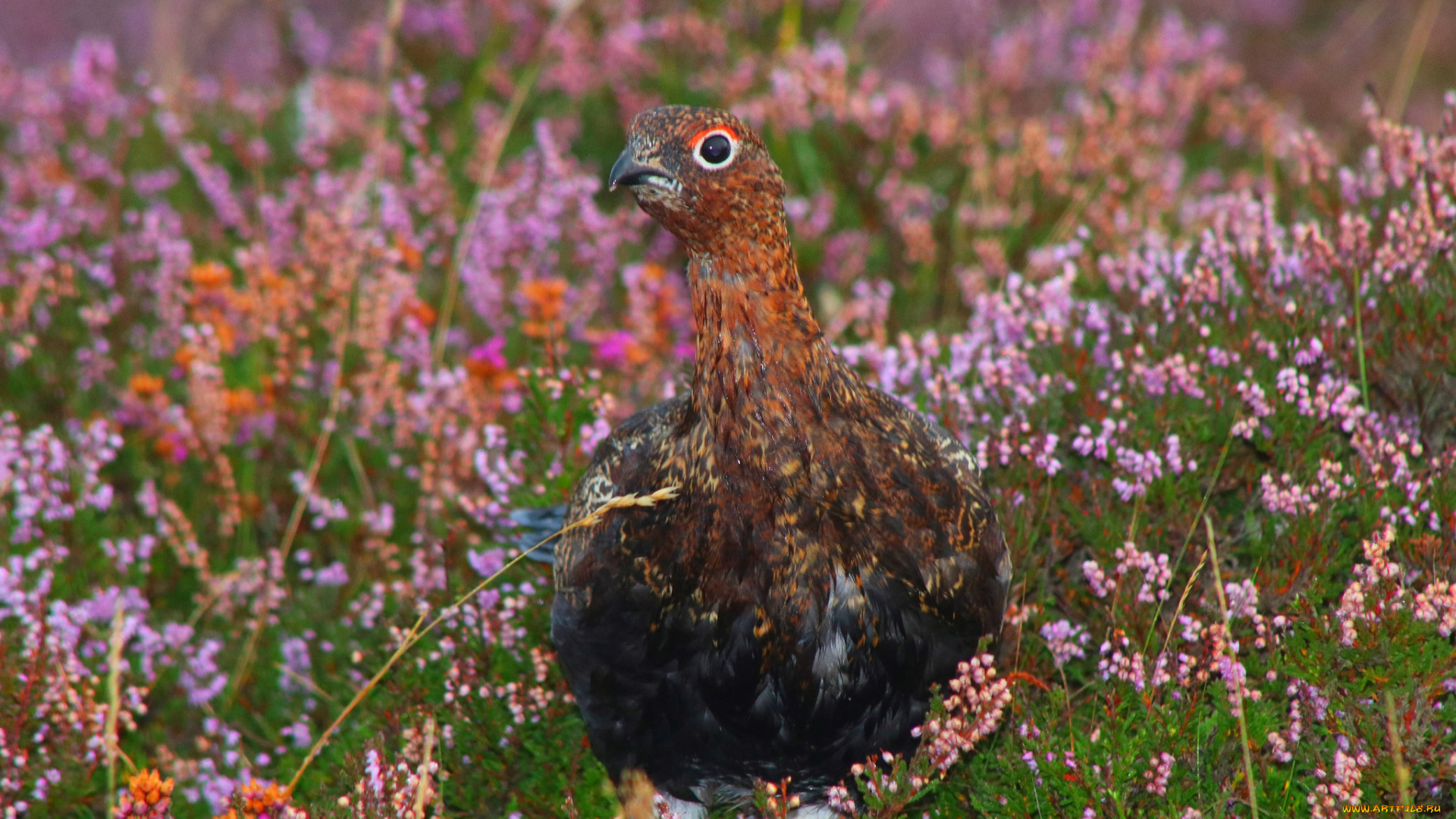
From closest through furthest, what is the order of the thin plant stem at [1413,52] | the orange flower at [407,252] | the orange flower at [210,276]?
1. the orange flower at [210,276]
2. the orange flower at [407,252]
3. the thin plant stem at [1413,52]

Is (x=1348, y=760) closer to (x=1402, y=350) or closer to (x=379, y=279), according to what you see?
(x=1402, y=350)

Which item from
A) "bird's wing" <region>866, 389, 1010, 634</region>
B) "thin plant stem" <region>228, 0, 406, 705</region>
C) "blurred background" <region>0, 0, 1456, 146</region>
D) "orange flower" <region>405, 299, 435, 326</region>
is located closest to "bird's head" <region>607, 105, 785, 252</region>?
"bird's wing" <region>866, 389, 1010, 634</region>

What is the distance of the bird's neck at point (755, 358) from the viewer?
288 cm

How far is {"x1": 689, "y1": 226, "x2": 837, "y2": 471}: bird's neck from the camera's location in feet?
9.45

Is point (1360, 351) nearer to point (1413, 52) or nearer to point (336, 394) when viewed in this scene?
point (336, 394)

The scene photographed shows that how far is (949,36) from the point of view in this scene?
1181 cm

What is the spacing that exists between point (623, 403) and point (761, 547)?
2.21 metres

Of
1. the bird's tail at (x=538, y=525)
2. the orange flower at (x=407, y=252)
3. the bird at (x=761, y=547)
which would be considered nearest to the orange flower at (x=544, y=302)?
the orange flower at (x=407, y=252)

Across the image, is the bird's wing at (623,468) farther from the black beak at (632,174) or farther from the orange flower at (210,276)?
the orange flower at (210,276)

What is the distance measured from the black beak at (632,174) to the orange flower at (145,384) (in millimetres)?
2878

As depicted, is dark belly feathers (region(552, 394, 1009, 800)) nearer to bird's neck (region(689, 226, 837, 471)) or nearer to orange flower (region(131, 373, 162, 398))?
bird's neck (region(689, 226, 837, 471))

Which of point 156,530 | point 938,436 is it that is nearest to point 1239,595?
point 938,436

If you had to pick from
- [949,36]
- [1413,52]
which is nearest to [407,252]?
[1413,52]

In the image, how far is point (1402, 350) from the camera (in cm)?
371
